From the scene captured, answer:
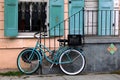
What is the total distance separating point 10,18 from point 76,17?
197cm

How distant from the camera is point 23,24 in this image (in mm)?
10445

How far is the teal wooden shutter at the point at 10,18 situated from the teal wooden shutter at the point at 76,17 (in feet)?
5.44

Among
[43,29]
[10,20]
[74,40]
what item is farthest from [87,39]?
[10,20]

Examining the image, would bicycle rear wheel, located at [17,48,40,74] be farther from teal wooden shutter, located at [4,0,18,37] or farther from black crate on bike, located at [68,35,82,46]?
black crate on bike, located at [68,35,82,46]

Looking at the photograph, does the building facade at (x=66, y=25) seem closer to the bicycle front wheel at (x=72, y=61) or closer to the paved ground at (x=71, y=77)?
the bicycle front wheel at (x=72, y=61)

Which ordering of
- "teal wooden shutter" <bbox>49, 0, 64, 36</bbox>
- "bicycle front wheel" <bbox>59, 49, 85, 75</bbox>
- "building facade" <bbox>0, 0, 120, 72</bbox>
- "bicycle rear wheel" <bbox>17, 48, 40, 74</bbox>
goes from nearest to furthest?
"bicycle rear wheel" <bbox>17, 48, 40, 74</bbox> < "bicycle front wheel" <bbox>59, 49, 85, 75</bbox> < "building facade" <bbox>0, 0, 120, 72</bbox> < "teal wooden shutter" <bbox>49, 0, 64, 36</bbox>

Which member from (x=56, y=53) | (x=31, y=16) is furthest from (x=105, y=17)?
(x=31, y=16)

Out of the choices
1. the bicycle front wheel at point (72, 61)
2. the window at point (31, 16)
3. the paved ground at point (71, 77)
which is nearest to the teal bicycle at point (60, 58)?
the bicycle front wheel at point (72, 61)

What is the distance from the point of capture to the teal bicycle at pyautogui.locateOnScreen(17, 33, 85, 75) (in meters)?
9.52

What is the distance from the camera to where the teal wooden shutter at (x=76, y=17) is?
1042 cm

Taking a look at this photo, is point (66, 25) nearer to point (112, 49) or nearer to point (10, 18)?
point (112, 49)

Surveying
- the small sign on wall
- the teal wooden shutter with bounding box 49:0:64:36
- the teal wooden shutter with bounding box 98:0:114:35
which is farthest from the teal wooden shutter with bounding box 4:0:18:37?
the small sign on wall

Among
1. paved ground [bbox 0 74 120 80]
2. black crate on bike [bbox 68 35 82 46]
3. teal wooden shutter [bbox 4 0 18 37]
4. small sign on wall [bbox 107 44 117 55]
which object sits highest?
teal wooden shutter [bbox 4 0 18 37]

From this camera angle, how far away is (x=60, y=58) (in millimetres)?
9516
